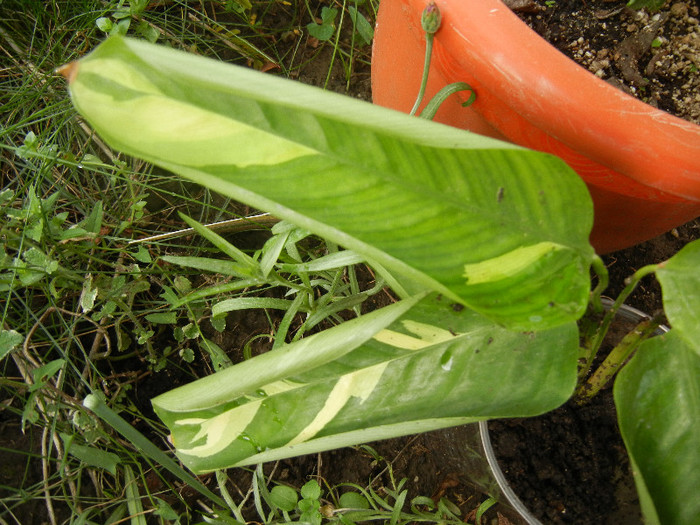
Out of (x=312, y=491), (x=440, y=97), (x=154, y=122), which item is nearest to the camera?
(x=154, y=122)

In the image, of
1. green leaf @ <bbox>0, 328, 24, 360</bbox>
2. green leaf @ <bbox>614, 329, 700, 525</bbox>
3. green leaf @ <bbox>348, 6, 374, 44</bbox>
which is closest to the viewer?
green leaf @ <bbox>614, 329, 700, 525</bbox>

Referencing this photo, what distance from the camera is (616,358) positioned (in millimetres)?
645

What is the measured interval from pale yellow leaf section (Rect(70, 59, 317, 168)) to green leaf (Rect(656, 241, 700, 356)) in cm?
34

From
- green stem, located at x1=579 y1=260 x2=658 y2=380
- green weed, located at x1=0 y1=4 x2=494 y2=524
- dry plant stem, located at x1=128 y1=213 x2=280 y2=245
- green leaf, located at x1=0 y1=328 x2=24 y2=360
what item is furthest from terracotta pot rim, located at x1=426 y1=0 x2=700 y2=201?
green leaf, located at x1=0 y1=328 x2=24 y2=360

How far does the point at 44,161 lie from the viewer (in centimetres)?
103

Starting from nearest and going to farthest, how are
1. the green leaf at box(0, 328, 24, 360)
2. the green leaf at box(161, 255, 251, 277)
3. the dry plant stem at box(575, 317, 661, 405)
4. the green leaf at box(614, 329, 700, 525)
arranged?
1. the green leaf at box(614, 329, 700, 525)
2. the dry plant stem at box(575, 317, 661, 405)
3. the green leaf at box(161, 255, 251, 277)
4. the green leaf at box(0, 328, 24, 360)

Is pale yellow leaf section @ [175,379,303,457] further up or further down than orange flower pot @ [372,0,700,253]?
further down

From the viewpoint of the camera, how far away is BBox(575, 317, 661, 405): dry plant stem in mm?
591

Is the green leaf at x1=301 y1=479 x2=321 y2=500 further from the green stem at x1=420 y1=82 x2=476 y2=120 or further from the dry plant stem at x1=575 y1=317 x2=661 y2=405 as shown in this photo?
the green stem at x1=420 y1=82 x2=476 y2=120

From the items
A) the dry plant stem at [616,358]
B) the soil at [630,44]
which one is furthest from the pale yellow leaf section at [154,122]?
the soil at [630,44]

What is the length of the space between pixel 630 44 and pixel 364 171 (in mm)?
596

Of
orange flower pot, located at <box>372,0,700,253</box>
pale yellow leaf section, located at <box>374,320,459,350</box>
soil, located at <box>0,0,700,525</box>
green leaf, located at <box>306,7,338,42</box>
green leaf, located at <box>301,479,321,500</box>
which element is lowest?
soil, located at <box>0,0,700,525</box>

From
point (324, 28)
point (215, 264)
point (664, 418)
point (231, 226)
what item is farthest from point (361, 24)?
point (664, 418)

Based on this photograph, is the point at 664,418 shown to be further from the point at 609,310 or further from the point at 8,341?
the point at 8,341
